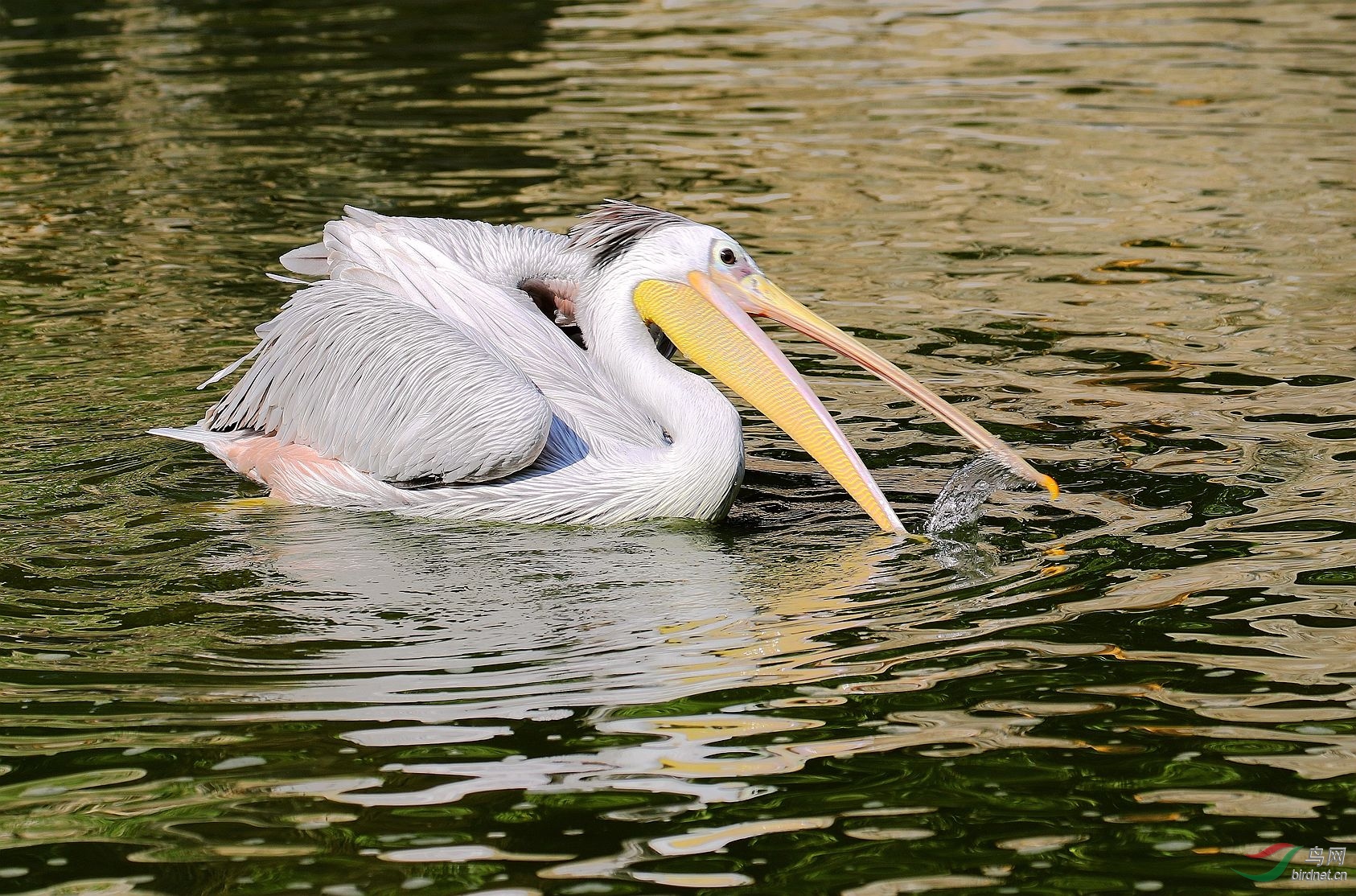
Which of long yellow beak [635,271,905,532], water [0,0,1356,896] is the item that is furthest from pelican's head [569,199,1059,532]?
water [0,0,1356,896]

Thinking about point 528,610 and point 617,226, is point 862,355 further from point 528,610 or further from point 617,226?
point 528,610

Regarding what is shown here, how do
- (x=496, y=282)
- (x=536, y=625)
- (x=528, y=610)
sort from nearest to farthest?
(x=536, y=625) < (x=528, y=610) < (x=496, y=282)

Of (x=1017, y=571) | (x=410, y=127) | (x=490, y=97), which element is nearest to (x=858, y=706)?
(x=1017, y=571)

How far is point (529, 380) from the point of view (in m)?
4.84

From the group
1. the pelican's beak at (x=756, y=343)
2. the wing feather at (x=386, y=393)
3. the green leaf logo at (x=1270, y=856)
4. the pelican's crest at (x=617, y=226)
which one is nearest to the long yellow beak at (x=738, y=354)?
the pelican's beak at (x=756, y=343)

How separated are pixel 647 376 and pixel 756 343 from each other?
34 cm

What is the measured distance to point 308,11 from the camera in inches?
608

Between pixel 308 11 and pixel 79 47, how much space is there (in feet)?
7.86

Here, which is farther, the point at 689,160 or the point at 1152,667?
the point at 689,160

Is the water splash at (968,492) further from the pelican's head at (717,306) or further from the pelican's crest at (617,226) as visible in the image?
the pelican's crest at (617,226)

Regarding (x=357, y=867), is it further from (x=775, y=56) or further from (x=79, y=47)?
(x=79, y=47)

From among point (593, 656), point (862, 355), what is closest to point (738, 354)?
point (862, 355)

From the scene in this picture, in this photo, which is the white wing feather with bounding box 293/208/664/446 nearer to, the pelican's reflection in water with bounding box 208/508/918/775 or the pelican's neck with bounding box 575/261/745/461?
the pelican's neck with bounding box 575/261/745/461

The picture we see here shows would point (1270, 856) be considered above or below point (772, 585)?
below
